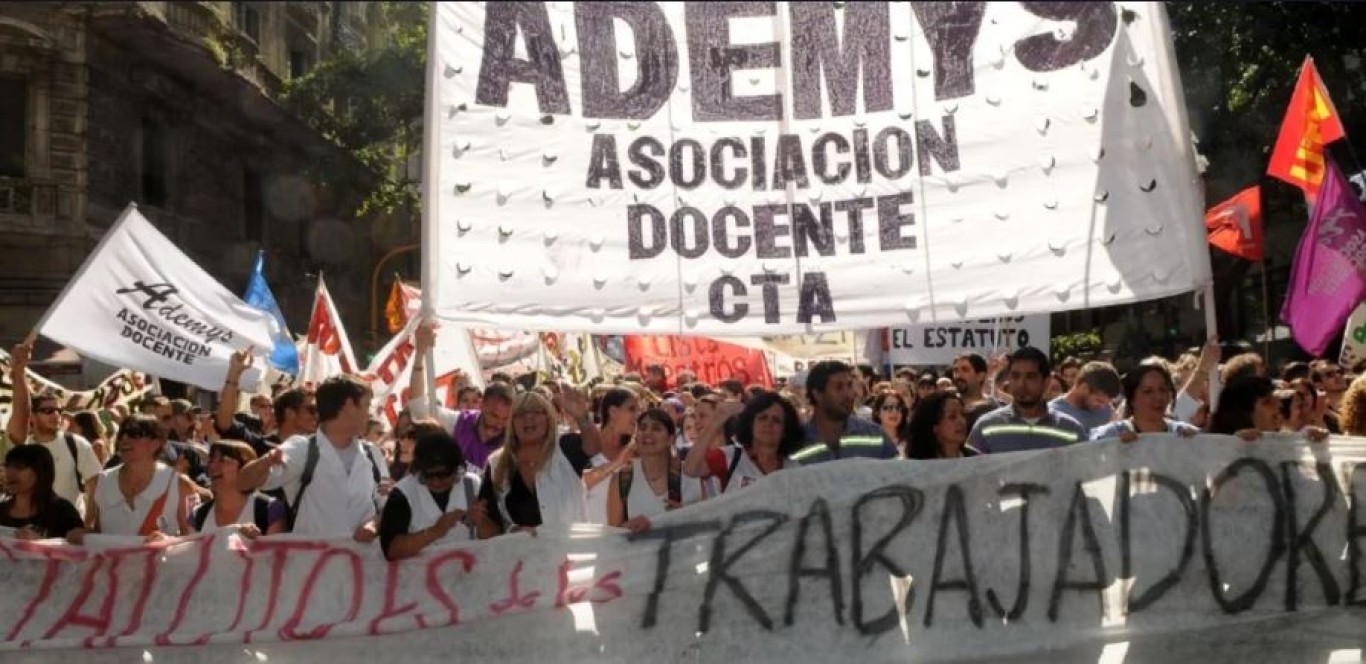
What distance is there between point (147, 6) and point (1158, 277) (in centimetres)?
2449

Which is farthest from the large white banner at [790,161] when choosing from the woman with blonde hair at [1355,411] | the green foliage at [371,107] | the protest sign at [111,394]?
the green foliage at [371,107]

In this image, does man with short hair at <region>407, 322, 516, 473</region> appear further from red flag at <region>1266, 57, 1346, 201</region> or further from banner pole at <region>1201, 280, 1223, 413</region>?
red flag at <region>1266, 57, 1346, 201</region>

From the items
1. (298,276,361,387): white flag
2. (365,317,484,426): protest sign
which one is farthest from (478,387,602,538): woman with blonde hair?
(298,276,361,387): white flag

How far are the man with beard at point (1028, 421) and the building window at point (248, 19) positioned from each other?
1163 inches

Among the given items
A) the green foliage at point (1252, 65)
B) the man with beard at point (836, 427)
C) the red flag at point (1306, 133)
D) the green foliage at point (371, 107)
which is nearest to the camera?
the man with beard at point (836, 427)

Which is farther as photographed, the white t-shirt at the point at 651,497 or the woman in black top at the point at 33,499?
the woman in black top at the point at 33,499

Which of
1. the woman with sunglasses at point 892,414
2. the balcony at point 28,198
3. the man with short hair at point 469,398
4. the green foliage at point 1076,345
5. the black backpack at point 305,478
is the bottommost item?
the black backpack at point 305,478

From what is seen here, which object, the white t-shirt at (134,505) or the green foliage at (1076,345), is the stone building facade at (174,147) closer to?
the green foliage at (1076,345)

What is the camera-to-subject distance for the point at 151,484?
24.8 feet

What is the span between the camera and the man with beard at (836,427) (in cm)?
689

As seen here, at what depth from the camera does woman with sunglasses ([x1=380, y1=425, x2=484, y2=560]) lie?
6270 millimetres

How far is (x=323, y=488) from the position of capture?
6.68 meters

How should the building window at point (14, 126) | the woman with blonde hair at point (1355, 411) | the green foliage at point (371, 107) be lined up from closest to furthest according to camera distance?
the woman with blonde hair at point (1355, 411) → the building window at point (14, 126) → the green foliage at point (371, 107)

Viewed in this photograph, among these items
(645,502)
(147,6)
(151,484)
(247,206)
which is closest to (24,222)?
(147,6)
